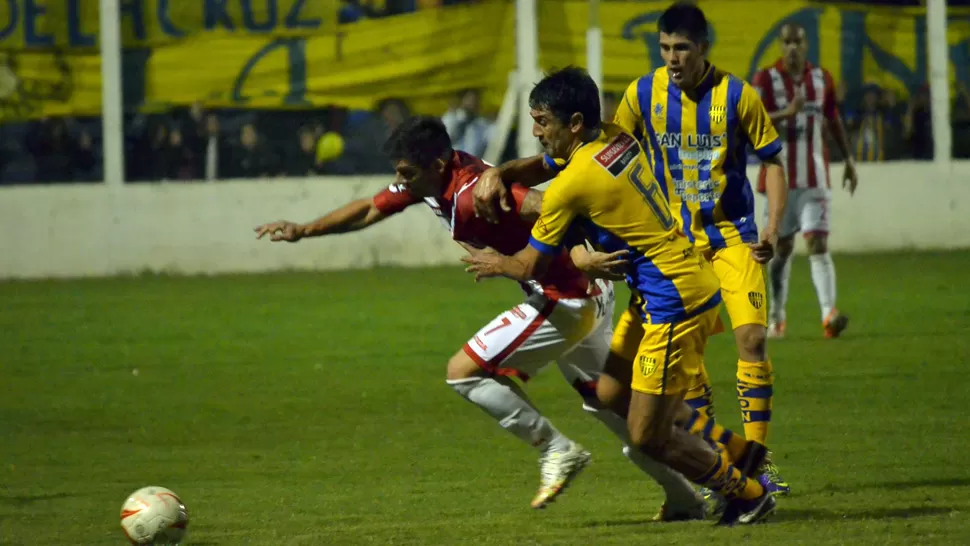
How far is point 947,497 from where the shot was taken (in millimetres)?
6395

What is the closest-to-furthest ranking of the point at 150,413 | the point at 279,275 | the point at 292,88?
the point at 150,413 → the point at 279,275 → the point at 292,88

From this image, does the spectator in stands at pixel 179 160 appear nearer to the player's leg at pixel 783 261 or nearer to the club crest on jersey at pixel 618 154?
the player's leg at pixel 783 261

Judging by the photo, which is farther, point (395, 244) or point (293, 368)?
point (395, 244)

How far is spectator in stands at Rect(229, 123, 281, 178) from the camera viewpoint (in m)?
19.1

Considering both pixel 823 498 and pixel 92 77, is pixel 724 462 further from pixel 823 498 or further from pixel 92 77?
pixel 92 77

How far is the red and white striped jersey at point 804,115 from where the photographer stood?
1136 centimetres

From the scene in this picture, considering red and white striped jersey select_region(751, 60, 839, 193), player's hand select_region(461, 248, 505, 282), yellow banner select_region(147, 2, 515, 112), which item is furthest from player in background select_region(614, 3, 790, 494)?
yellow banner select_region(147, 2, 515, 112)

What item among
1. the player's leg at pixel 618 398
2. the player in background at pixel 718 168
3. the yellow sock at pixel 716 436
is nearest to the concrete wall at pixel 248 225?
the player in background at pixel 718 168

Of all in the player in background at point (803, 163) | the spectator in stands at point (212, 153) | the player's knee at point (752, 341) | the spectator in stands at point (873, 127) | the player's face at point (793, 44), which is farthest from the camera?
the spectator in stands at point (873, 127)

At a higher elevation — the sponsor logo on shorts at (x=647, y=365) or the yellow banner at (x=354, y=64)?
the yellow banner at (x=354, y=64)

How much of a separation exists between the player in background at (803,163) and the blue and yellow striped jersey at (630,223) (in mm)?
5624

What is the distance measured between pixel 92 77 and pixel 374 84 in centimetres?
357

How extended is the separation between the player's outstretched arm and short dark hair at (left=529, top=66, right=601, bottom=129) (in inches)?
55.5

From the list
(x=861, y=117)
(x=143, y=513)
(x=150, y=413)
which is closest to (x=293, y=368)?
(x=150, y=413)
